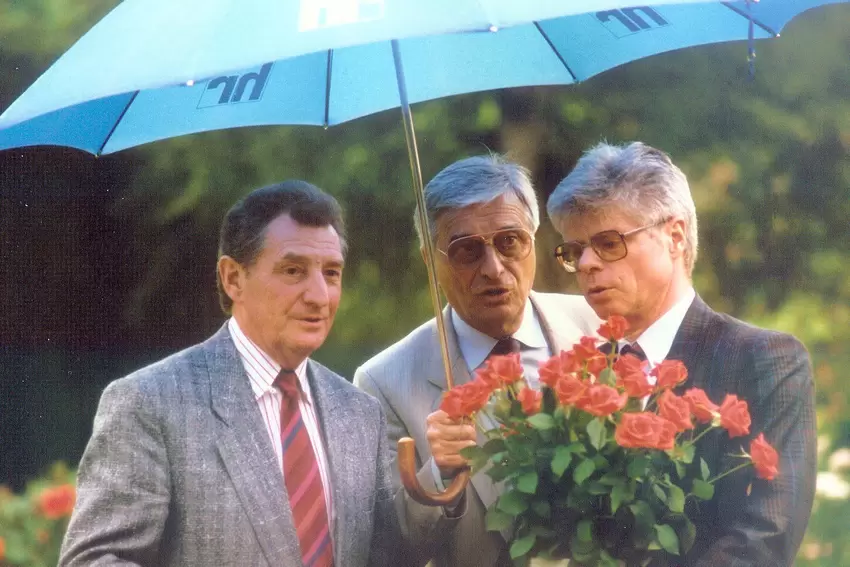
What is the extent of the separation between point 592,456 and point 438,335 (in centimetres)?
83

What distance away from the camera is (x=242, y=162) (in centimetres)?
356

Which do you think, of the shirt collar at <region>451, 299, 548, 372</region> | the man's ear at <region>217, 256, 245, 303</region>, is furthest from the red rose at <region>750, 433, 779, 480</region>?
the man's ear at <region>217, 256, 245, 303</region>

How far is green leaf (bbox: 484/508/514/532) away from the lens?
2533 millimetres

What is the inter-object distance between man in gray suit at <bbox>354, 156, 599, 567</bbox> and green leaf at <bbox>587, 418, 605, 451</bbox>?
725 millimetres

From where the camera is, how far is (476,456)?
8.35 ft

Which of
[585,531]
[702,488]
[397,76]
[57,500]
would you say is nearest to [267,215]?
[397,76]

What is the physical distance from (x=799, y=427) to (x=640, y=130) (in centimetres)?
109

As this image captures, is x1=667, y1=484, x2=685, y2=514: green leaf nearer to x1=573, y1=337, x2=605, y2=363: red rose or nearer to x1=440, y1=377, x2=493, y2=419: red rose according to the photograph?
x1=573, y1=337, x2=605, y2=363: red rose

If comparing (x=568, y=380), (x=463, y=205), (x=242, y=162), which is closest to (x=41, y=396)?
(x=242, y=162)

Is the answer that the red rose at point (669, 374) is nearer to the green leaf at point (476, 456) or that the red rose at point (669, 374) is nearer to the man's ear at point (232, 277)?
the green leaf at point (476, 456)

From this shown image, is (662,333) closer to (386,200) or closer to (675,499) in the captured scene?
(675,499)

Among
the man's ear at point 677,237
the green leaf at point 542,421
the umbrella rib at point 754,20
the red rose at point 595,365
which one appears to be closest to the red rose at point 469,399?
the green leaf at point 542,421

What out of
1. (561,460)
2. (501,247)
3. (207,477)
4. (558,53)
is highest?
(558,53)

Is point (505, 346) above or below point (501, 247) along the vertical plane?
below
